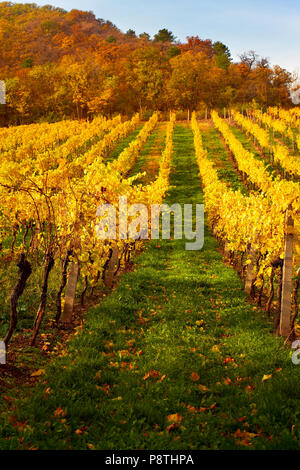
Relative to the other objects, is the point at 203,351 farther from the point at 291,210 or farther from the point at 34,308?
the point at 34,308

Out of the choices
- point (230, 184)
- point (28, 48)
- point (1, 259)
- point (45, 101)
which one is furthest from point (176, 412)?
point (28, 48)

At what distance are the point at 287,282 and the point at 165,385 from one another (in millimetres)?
3003

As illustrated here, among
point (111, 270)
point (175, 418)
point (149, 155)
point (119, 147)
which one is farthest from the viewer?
point (119, 147)

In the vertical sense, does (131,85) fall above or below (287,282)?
above

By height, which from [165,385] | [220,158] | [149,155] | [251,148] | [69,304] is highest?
[251,148]

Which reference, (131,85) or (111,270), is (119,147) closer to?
(111,270)

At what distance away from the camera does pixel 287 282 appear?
652cm

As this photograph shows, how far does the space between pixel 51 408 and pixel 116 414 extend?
28.2 inches

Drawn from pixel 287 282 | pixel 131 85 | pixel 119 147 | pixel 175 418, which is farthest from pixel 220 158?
pixel 131 85

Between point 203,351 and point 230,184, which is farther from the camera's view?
point 230,184

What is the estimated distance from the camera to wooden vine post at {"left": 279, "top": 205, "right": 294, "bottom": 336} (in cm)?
651

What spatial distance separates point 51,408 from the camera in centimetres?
411

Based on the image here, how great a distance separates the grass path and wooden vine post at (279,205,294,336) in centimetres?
34

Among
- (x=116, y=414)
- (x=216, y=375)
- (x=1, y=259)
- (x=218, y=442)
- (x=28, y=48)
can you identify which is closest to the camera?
(x=218, y=442)
